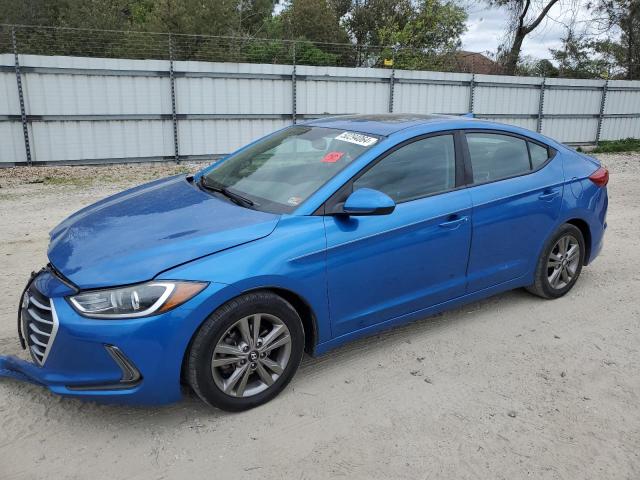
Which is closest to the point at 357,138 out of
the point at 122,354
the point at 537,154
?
Result: the point at 537,154

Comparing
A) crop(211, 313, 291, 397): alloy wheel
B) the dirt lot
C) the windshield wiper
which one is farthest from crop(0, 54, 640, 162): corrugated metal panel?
crop(211, 313, 291, 397): alloy wheel

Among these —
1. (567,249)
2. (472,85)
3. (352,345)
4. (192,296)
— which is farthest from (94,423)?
(472,85)

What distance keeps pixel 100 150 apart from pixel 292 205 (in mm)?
9635

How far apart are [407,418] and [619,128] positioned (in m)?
18.3

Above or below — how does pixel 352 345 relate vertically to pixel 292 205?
below

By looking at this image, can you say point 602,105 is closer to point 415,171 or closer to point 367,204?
point 415,171

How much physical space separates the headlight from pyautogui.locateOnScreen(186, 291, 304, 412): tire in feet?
0.77

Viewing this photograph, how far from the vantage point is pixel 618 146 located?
674 inches

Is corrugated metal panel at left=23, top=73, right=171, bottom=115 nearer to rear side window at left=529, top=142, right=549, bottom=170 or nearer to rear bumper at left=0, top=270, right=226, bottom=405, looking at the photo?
rear side window at left=529, top=142, right=549, bottom=170

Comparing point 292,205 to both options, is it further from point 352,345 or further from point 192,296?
point 352,345

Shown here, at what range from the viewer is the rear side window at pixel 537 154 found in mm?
4324

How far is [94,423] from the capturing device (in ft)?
9.55

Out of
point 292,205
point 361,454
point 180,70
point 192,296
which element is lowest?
point 361,454

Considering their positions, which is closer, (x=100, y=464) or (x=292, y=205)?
(x=100, y=464)
